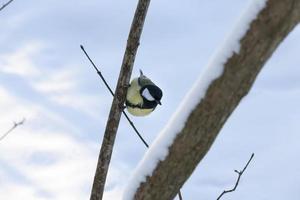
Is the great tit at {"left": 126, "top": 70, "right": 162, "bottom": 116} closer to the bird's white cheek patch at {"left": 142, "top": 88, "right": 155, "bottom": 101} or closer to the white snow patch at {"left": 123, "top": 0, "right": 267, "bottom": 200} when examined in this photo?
the bird's white cheek patch at {"left": 142, "top": 88, "right": 155, "bottom": 101}

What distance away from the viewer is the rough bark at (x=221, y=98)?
1.26 m

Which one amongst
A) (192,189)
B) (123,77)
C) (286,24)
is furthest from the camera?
(192,189)

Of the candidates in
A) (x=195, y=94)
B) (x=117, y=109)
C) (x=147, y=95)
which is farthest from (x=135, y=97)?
(x=195, y=94)

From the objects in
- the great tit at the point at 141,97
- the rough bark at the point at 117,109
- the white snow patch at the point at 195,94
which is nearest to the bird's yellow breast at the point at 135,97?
the great tit at the point at 141,97

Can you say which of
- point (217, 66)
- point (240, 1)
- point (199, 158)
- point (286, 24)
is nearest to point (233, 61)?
point (217, 66)

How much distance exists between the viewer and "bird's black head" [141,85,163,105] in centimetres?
318

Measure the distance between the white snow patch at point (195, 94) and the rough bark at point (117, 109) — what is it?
0.56 m

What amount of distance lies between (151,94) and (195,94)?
1919mm

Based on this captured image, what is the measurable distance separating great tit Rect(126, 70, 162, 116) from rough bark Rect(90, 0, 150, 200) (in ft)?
2.71

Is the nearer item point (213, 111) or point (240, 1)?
point (213, 111)

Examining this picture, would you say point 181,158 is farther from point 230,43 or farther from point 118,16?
point 118,16

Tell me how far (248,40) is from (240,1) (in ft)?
22.1

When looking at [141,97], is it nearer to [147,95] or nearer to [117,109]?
[147,95]

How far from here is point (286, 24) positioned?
1257 mm
